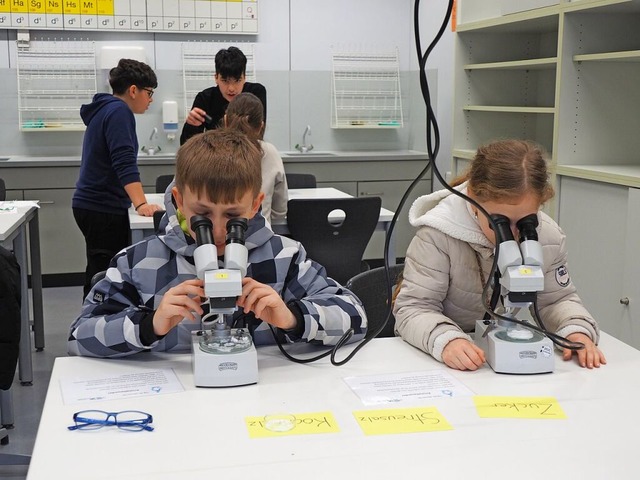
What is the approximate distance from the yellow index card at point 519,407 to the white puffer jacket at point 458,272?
1.30 ft

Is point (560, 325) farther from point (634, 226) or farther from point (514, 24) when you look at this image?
point (514, 24)

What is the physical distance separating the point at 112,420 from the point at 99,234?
253cm

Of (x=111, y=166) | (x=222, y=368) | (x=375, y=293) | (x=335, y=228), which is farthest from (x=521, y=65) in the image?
(x=222, y=368)

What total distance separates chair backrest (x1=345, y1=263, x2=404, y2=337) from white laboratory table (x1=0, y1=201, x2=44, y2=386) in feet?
4.71

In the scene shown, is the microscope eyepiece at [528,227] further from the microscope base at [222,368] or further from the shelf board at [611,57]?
the shelf board at [611,57]

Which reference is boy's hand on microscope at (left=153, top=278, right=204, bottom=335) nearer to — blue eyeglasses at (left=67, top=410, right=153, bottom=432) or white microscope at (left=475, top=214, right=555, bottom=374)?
blue eyeglasses at (left=67, top=410, right=153, bottom=432)

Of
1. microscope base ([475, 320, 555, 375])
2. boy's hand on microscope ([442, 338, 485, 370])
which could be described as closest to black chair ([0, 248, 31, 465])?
boy's hand on microscope ([442, 338, 485, 370])

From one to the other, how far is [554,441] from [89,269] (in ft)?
9.37

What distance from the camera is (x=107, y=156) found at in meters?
3.52

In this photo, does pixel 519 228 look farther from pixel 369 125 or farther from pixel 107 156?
pixel 369 125

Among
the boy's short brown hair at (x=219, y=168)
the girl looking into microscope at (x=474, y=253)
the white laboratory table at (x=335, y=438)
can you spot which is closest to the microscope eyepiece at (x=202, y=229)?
the boy's short brown hair at (x=219, y=168)

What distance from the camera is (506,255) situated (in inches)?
53.4

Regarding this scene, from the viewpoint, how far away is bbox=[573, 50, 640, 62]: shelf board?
9.42 ft

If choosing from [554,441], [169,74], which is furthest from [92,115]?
[554,441]
